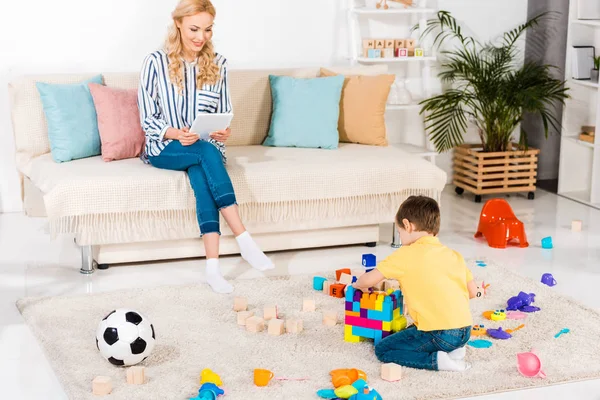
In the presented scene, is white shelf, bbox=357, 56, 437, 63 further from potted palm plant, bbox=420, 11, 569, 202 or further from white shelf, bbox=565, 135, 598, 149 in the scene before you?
white shelf, bbox=565, 135, 598, 149

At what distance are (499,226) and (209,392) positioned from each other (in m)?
2.08

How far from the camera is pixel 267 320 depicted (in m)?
3.20

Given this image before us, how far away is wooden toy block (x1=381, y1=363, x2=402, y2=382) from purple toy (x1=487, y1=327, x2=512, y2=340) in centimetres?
51

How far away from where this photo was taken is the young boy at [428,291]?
269 cm

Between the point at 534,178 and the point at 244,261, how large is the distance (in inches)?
84.8

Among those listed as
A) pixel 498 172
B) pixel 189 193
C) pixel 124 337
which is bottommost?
pixel 124 337

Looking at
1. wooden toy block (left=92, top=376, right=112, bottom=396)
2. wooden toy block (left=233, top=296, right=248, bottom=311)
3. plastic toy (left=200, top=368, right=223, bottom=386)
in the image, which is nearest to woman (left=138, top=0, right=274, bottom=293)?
wooden toy block (left=233, top=296, right=248, bottom=311)

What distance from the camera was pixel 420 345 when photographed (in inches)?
108

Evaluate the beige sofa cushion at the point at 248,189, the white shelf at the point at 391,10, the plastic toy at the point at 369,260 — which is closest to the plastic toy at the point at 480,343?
the plastic toy at the point at 369,260

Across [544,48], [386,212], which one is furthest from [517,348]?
[544,48]

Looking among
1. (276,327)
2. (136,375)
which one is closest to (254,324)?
(276,327)

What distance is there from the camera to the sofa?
3.70 m

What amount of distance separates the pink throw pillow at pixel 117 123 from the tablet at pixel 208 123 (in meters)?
0.41

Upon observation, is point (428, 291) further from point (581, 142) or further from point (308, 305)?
point (581, 142)
